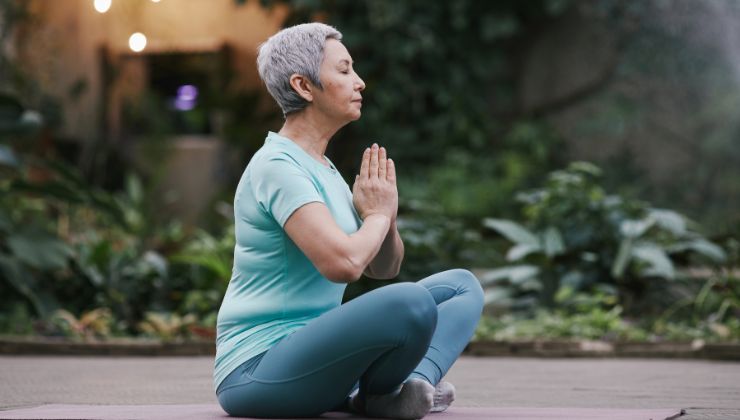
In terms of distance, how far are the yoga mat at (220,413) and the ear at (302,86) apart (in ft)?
2.64

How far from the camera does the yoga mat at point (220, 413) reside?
9.53 ft

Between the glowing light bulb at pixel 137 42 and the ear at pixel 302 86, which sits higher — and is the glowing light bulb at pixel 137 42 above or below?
below

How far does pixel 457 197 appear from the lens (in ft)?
33.7

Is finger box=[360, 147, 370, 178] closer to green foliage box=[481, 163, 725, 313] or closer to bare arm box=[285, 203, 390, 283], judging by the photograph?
bare arm box=[285, 203, 390, 283]

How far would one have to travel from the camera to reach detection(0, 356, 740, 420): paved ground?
3.69 m

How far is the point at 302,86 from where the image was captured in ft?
9.57

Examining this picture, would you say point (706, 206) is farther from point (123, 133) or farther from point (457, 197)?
point (123, 133)

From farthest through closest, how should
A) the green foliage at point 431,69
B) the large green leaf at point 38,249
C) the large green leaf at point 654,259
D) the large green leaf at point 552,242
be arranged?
1. the green foliage at point 431,69
2. the large green leaf at point 38,249
3. the large green leaf at point 552,242
4. the large green leaf at point 654,259

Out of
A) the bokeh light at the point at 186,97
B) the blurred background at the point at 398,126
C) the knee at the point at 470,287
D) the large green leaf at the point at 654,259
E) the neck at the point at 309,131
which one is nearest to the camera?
the neck at the point at 309,131

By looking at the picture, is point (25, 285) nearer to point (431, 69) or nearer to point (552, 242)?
point (552, 242)

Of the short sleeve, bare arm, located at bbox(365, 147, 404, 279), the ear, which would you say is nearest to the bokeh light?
bare arm, located at bbox(365, 147, 404, 279)

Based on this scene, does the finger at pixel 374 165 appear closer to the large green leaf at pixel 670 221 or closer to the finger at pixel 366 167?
the finger at pixel 366 167

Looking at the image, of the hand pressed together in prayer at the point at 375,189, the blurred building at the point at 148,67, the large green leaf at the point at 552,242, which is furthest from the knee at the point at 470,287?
the blurred building at the point at 148,67

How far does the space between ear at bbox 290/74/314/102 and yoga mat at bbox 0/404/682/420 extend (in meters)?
0.80
